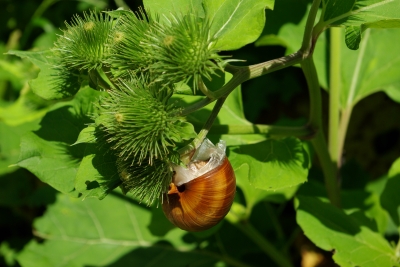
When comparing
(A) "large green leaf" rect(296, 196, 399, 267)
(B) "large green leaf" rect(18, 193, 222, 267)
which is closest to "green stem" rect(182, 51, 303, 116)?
(A) "large green leaf" rect(296, 196, 399, 267)

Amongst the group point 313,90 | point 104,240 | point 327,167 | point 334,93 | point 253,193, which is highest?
point 313,90

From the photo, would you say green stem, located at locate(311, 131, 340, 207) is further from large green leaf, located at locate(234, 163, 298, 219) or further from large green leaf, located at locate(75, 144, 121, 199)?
large green leaf, located at locate(75, 144, 121, 199)

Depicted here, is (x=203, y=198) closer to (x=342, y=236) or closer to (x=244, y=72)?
(x=244, y=72)

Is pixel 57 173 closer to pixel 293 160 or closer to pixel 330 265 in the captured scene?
pixel 293 160

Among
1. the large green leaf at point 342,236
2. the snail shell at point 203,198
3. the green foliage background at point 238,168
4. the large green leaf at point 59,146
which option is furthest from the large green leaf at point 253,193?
the snail shell at point 203,198

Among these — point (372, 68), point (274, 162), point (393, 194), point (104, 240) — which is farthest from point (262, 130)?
point (104, 240)

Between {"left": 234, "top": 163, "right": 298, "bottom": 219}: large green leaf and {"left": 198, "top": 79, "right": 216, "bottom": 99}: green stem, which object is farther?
{"left": 234, "top": 163, "right": 298, "bottom": 219}: large green leaf

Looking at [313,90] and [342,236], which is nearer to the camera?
[313,90]
